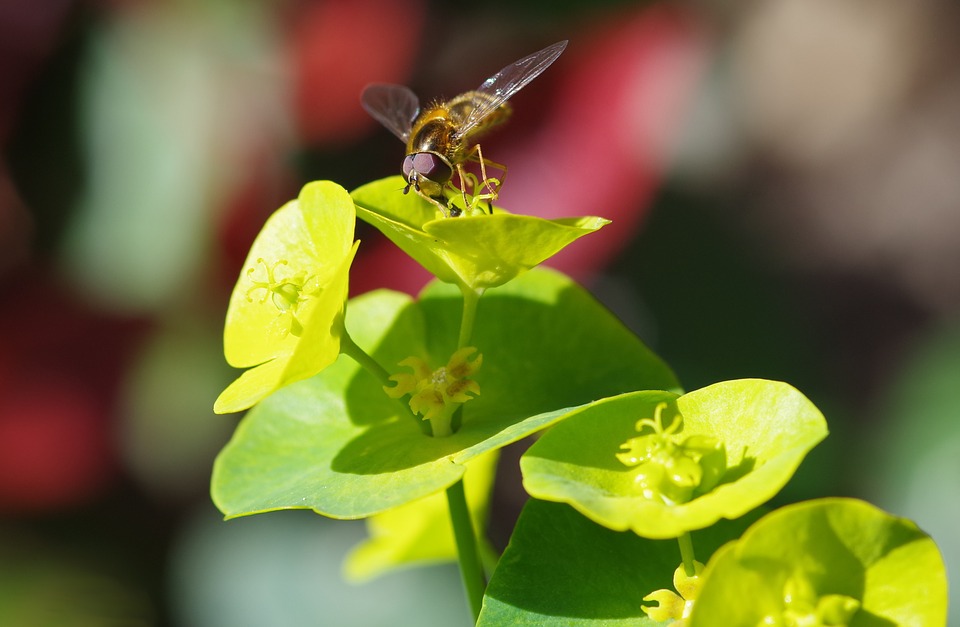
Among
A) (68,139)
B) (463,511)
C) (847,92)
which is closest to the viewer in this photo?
(463,511)

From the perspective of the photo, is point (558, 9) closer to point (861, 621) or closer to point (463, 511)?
point (463, 511)

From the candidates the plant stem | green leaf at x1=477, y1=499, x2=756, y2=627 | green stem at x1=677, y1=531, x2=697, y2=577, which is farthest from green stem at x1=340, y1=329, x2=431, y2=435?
green stem at x1=677, y1=531, x2=697, y2=577

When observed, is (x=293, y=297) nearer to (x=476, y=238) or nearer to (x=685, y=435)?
(x=476, y=238)

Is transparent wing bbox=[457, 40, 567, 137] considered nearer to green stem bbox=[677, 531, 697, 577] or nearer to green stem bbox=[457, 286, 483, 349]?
green stem bbox=[457, 286, 483, 349]

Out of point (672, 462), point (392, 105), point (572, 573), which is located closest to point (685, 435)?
point (672, 462)

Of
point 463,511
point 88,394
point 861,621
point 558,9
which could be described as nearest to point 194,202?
point 88,394

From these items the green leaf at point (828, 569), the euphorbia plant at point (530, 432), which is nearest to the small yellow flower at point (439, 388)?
the euphorbia plant at point (530, 432)
